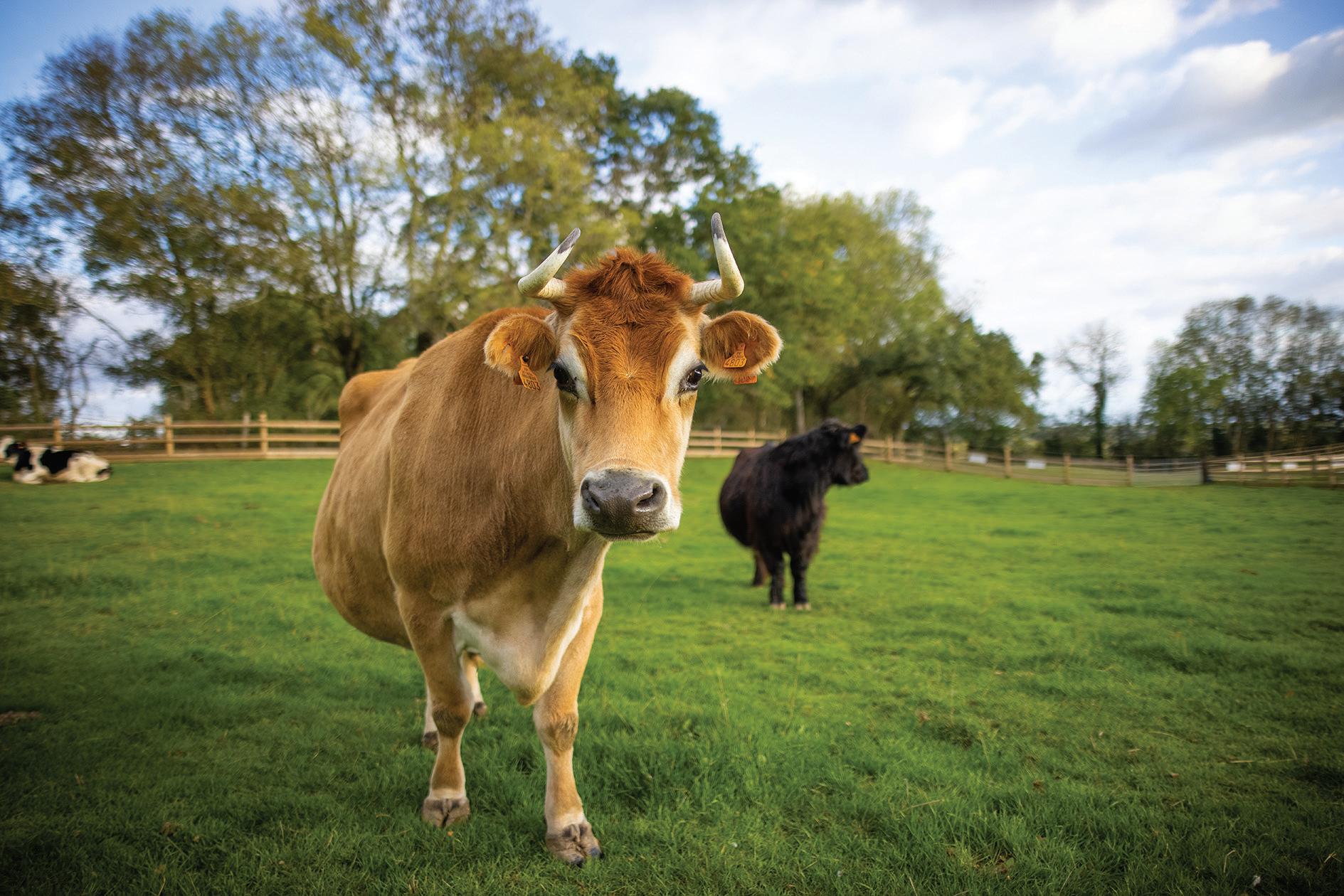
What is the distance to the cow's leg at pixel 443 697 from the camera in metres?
3.15

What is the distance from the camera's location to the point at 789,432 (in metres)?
41.9

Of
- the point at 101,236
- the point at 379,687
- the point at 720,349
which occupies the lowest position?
the point at 379,687

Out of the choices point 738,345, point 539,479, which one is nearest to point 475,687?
point 539,479

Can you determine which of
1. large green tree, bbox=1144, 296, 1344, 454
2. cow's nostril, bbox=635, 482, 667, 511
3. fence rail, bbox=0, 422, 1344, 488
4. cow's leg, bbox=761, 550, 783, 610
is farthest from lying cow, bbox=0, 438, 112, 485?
large green tree, bbox=1144, 296, 1344, 454

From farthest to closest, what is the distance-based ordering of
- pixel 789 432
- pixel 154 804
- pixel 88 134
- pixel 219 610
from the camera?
pixel 789 432 → pixel 88 134 → pixel 219 610 → pixel 154 804

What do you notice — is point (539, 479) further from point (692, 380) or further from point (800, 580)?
point (800, 580)

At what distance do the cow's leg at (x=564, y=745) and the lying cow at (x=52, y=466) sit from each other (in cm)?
1766

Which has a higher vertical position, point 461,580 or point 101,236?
point 101,236

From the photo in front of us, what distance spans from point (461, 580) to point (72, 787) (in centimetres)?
235

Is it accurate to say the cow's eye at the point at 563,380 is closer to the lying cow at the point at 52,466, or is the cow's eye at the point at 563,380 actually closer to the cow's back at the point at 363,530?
the cow's back at the point at 363,530

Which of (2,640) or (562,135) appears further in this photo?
(562,135)

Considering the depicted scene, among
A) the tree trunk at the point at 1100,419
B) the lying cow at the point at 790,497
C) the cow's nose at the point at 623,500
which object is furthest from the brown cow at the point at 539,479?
the tree trunk at the point at 1100,419

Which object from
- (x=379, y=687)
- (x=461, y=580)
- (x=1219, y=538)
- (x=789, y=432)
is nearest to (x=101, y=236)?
(x=379, y=687)

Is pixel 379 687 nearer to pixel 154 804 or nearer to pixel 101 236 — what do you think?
pixel 154 804
